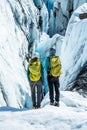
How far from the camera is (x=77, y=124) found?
7414 millimetres

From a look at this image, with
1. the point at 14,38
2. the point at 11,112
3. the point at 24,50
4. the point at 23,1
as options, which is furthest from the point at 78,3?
the point at 11,112

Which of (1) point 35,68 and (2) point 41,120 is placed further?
(1) point 35,68

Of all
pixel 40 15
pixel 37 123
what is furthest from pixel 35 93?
pixel 40 15

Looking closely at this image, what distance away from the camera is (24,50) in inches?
1567

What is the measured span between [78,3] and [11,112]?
37.5 meters

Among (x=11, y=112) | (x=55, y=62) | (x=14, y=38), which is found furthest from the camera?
(x=14, y=38)

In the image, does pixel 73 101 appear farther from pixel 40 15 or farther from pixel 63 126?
→ pixel 40 15

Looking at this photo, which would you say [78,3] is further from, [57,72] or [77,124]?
[77,124]

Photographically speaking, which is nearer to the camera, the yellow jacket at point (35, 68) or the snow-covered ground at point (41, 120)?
the snow-covered ground at point (41, 120)

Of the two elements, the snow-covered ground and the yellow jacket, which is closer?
the snow-covered ground

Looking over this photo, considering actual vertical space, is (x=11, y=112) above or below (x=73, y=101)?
above

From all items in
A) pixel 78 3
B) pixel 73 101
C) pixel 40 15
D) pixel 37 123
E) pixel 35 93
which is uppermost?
pixel 37 123

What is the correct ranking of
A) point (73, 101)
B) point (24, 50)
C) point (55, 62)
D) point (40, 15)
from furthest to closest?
point (40, 15) → point (24, 50) → point (73, 101) → point (55, 62)

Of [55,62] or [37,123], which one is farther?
[55,62]
